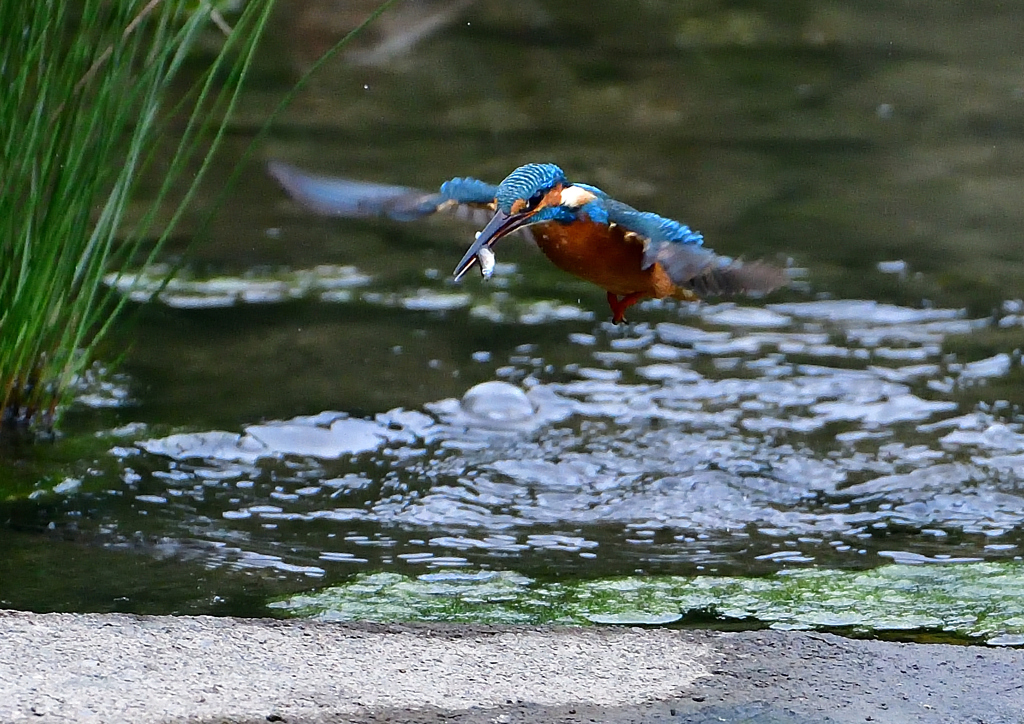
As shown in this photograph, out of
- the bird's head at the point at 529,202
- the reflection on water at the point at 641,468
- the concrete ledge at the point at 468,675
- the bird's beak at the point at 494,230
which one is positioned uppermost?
the bird's head at the point at 529,202

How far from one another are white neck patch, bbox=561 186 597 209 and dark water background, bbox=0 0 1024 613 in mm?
987

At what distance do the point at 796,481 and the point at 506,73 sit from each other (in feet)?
13.3

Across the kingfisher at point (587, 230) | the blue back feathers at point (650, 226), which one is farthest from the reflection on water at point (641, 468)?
the blue back feathers at point (650, 226)

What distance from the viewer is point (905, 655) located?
242 cm

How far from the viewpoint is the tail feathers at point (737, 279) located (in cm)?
223

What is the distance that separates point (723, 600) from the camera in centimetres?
281

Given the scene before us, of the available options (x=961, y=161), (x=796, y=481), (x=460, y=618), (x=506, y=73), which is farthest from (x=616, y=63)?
(x=460, y=618)

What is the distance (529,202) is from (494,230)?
0.07 m

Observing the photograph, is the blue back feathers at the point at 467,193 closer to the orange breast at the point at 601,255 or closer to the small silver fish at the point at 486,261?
the orange breast at the point at 601,255

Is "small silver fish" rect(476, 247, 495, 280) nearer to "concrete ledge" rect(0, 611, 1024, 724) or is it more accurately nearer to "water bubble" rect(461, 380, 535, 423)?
"concrete ledge" rect(0, 611, 1024, 724)

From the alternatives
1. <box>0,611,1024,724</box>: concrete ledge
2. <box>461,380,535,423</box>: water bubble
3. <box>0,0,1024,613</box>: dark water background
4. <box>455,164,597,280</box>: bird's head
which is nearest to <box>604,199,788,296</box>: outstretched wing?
<box>455,164,597,280</box>: bird's head

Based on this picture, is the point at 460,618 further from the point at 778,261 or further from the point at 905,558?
the point at 778,261

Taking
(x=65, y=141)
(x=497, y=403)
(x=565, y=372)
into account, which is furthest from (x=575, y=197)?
(x=565, y=372)

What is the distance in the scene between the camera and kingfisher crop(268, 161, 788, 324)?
2.14m
